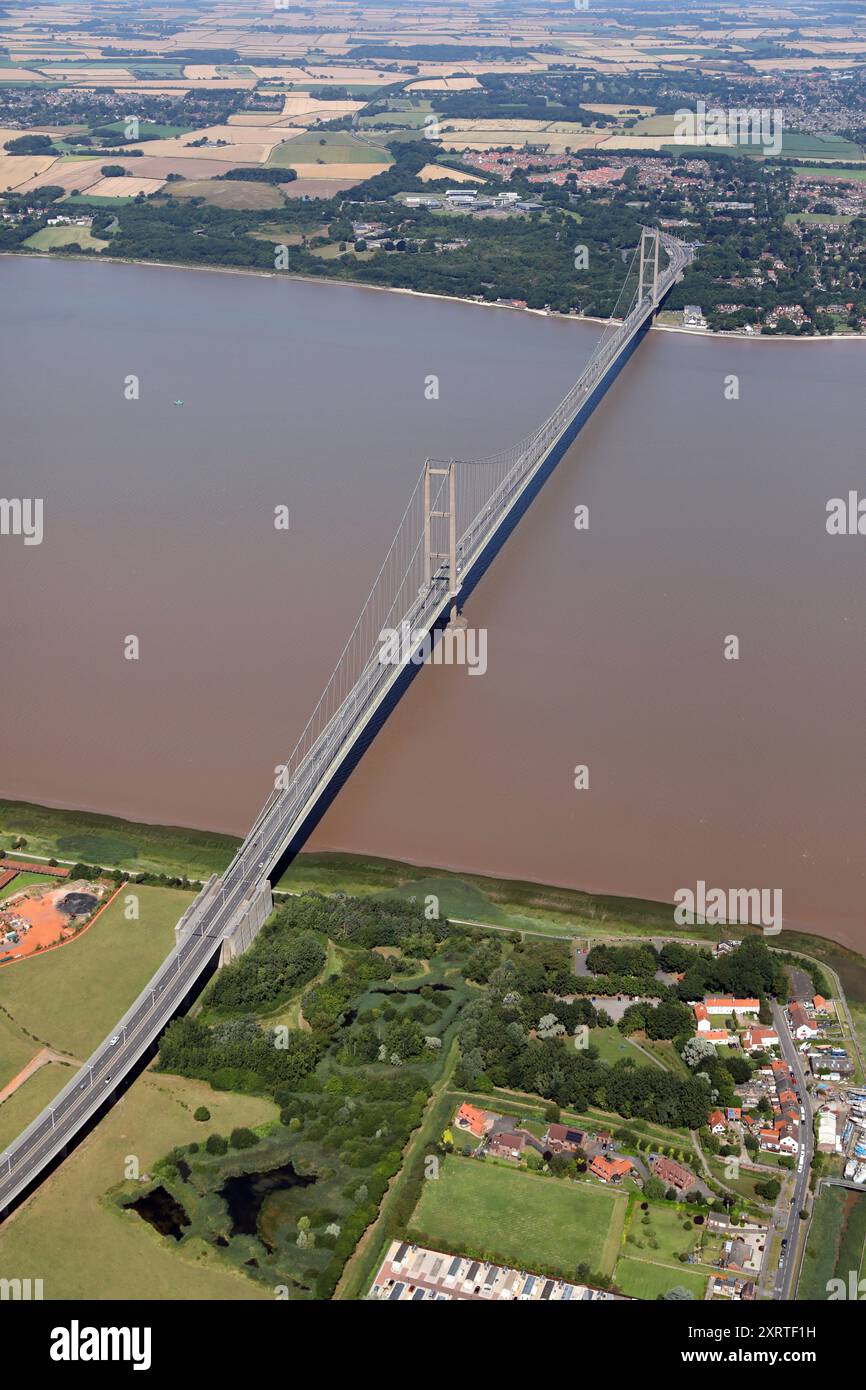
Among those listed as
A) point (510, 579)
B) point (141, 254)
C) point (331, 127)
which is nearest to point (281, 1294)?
point (510, 579)

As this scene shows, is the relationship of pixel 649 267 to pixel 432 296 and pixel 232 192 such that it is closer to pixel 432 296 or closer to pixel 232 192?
pixel 432 296

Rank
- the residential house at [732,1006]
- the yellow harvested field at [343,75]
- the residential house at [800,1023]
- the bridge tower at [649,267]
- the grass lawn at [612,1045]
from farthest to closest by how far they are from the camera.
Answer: the yellow harvested field at [343,75] < the bridge tower at [649,267] < the residential house at [732,1006] < the residential house at [800,1023] < the grass lawn at [612,1045]

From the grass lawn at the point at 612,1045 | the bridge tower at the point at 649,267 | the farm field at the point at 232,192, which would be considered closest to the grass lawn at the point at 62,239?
the farm field at the point at 232,192

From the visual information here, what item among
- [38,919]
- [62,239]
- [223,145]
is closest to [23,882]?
[38,919]

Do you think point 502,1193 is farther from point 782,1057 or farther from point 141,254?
point 141,254

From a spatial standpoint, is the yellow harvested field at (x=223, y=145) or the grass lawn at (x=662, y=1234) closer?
the grass lawn at (x=662, y=1234)

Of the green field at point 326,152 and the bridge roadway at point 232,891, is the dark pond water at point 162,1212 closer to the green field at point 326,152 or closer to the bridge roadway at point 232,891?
the bridge roadway at point 232,891
